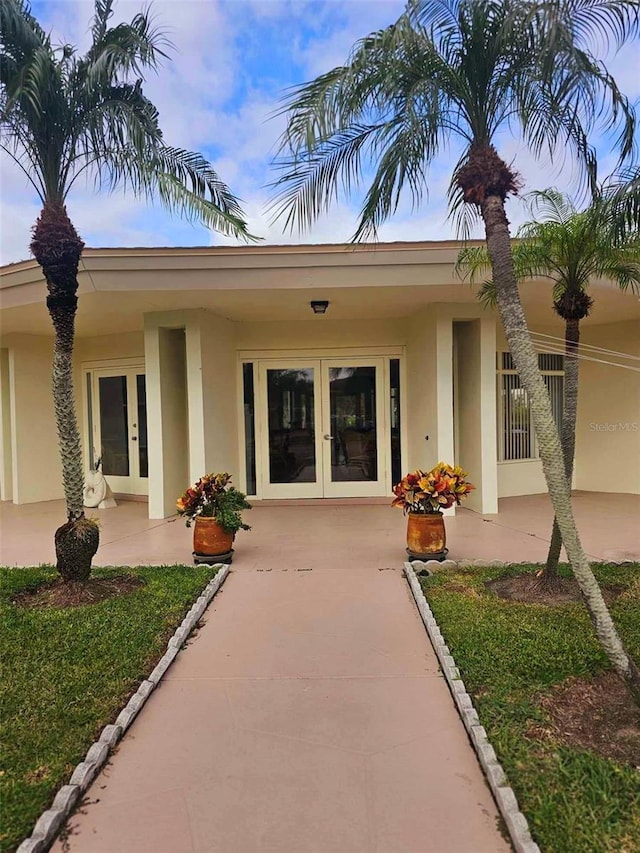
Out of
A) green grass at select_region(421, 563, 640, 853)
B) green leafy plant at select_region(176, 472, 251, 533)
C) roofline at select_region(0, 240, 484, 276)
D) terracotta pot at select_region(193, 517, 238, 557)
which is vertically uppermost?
roofline at select_region(0, 240, 484, 276)

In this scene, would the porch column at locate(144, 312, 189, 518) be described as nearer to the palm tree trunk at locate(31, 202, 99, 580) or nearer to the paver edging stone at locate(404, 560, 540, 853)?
the palm tree trunk at locate(31, 202, 99, 580)

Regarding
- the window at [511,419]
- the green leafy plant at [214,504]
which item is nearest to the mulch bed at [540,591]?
the green leafy plant at [214,504]

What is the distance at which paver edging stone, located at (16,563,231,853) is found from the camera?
2066mm

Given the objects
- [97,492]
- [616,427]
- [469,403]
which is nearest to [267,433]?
[97,492]

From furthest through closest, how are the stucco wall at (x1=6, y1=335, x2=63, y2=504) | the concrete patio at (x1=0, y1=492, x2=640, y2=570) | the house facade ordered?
1. the stucco wall at (x1=6, y1=335, x2=63, y2=504)
2. the house facade
3. the concrete patio at (x1=0, y1=492, x2=640, y2=570)

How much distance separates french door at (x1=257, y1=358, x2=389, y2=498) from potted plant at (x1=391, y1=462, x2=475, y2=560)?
379cm

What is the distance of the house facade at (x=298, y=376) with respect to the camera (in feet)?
22.3

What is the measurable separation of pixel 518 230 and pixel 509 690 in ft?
14.1

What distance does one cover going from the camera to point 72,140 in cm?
461

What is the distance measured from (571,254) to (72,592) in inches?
212

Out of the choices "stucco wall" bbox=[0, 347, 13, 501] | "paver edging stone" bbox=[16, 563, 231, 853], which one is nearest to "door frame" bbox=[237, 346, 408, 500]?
"stucco wall" bbox=[0, 347, 13, 501]

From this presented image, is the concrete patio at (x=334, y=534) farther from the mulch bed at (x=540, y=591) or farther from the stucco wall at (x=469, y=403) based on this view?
the mulch bed at (x=540, y=591)

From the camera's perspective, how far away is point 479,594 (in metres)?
4.54

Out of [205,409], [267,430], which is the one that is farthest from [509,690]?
[267,430]
